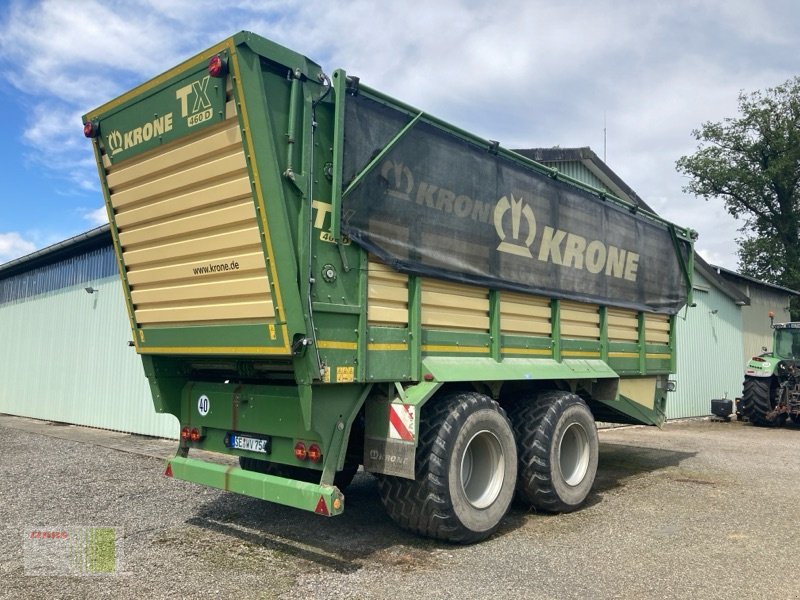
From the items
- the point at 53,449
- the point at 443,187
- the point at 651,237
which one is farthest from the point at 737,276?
the point at 53,449

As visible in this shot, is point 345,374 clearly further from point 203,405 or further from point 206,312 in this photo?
point 203,405

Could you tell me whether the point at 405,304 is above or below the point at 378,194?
below

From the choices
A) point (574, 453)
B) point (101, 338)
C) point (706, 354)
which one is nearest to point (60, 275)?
point (101, 338)

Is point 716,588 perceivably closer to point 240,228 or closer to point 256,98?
point 240,228

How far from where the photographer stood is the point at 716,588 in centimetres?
424

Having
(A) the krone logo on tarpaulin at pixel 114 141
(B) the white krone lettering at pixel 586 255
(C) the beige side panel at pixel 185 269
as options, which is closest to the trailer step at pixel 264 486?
(C) the beige side panel at pixel 185 269

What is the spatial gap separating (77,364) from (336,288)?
10624 millimetres

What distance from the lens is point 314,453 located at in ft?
15.4

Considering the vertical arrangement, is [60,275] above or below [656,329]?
above

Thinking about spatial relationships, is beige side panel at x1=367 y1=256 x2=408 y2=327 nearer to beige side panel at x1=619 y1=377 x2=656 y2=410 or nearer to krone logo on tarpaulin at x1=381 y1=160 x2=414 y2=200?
krone logo on tarpaulin at x1=381 y1=160 x2=414 y2=200

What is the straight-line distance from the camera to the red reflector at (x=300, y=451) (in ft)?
15.6

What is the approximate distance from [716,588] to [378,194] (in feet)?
11.5

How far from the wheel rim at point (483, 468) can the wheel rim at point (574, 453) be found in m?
1.28

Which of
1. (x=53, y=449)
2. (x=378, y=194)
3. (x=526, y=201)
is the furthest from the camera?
(x=53, y=449)
